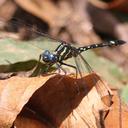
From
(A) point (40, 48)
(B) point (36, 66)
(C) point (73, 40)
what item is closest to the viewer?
(B) point (36, 66)

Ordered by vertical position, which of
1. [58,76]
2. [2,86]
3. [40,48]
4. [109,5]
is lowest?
[109,5]

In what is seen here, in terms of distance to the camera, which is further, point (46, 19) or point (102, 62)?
point (46, 19)

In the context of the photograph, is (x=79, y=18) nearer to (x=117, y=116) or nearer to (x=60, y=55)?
(x=60, y=55)

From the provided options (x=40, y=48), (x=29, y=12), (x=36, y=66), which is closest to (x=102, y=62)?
(x=40, y=48)

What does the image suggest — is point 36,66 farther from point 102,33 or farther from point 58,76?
point 102,33

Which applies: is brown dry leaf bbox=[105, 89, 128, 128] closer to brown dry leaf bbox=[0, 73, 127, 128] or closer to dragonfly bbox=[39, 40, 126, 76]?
brown dry leaf bbox=[0, 73, 127, 128]

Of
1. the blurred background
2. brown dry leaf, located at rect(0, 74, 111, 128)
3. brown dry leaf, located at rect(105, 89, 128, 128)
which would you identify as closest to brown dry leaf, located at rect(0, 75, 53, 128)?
brown dry leaf, located at rect(0, 74, 111, 128)

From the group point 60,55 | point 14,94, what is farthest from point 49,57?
point 14,94

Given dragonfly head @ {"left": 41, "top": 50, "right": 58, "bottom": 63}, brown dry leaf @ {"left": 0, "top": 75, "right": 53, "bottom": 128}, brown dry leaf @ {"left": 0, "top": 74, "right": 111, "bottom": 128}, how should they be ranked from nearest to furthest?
brown dry leaf @ {"left": 0, "top": 75, "right": 53, "bottom": 128}, brown dry leaf @ {"left": 0, "top": 74, "right": 111, "bottom": 128}, dragonfly head @ {"left": 41, "top": 50, "right": 58, "bottom": 63}

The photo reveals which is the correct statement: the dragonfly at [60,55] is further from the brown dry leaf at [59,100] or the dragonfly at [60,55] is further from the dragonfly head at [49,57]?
the brown dry leaf at [59,100]
